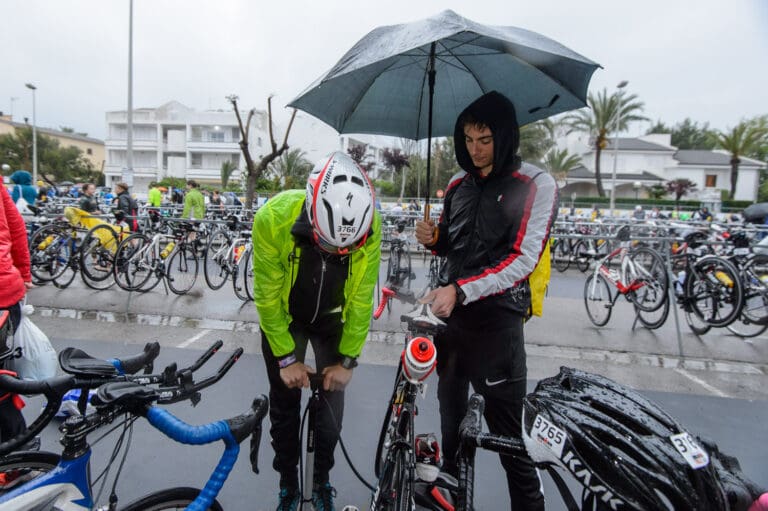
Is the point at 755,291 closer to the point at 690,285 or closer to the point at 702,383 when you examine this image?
the point at 690,285

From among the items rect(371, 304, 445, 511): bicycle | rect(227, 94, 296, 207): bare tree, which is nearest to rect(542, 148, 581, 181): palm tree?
rect(227, 94, 296, 207): bare tree

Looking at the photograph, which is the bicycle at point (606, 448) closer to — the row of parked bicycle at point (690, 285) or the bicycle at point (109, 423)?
the bicycle at point (109, 423)

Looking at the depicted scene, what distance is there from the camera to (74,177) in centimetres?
5094

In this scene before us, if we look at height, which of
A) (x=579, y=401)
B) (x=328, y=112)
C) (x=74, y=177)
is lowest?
(x=579, y=401)

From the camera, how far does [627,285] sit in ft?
20.6

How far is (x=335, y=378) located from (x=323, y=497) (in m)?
0.75

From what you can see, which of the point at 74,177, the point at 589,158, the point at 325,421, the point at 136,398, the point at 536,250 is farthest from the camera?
the point at 589,158

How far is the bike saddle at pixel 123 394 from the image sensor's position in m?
1.35

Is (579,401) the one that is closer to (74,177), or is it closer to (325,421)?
(325,421)

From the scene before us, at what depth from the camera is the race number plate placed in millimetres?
1065

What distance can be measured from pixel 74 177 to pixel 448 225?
6128 cm

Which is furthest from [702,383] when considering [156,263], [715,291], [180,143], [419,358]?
[180,143]

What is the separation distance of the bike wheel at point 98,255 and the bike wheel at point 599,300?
7464 mm

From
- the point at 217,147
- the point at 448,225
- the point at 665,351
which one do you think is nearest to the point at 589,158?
the point at 217,147
